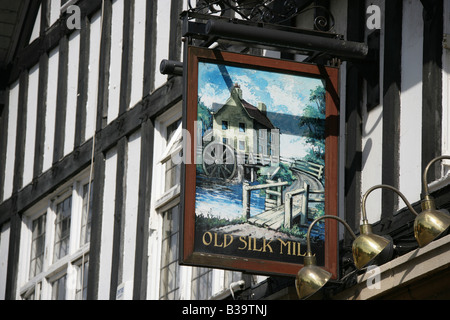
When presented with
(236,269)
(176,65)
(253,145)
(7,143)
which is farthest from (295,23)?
(7,143)

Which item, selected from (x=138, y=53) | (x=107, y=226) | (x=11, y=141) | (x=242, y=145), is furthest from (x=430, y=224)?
(x=11, y=141)

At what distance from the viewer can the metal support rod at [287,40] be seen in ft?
40.1

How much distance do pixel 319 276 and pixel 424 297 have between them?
1.04 meters

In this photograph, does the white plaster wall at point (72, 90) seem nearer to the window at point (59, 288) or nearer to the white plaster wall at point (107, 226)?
the white plaster wall at point (107, 226)

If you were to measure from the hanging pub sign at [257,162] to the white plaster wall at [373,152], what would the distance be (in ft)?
1.51

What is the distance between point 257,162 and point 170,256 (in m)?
4.75

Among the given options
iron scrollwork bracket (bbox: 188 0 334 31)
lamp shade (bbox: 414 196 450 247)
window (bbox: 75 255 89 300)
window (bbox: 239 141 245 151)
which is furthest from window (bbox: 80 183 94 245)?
lamp shade (bbox: 414 196 450 247)

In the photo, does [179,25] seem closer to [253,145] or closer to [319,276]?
[253,145]

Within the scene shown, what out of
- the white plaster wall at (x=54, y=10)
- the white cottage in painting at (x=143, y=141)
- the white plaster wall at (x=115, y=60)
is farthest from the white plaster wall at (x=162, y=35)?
the white plaster wall at (x=54, y=10)

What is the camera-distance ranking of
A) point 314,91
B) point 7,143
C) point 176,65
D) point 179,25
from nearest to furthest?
point 314,91 < point 176,65 < point 179,25 < point 7,143

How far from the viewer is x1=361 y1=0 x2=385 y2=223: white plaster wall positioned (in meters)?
12.5

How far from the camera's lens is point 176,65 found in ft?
44.1

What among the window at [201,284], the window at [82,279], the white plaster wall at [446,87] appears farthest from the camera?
the window at [82,279]

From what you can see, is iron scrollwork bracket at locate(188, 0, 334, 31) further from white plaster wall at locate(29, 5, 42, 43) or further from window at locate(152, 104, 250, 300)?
white plaster wall at locate(29, 5, 42, 43)
